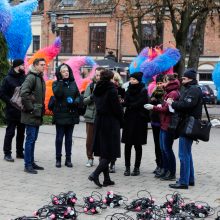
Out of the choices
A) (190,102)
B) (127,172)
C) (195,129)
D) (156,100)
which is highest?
(190,102)

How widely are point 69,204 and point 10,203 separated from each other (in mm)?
747

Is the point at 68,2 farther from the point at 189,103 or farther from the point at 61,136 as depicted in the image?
the point at 189,103

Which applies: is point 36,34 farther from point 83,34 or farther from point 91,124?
point 91,124

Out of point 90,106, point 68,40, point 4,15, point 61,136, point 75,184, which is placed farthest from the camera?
point 68,40

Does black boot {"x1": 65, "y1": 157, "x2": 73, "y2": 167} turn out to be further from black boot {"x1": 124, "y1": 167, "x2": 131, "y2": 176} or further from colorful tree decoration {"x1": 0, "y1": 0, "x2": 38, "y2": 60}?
colorful tree decoration {"x1": 0, "y1": 0, "x2": 38, "y2": 60}

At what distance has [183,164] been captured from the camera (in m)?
6.92

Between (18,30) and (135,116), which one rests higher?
(18,30)

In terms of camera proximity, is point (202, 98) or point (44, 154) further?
point (44, 154)

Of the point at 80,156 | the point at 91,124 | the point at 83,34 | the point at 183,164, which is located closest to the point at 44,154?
the point at 80,156

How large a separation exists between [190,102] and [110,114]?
1.15 meters

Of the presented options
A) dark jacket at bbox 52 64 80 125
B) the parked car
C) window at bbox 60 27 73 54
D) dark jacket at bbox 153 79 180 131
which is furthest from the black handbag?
window at bbox 60 27 73 54

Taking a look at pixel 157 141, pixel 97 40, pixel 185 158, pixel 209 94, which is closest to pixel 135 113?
pixel 157 141

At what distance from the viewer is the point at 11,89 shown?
27.4 ft

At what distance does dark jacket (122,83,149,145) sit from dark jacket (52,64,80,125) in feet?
3.12
